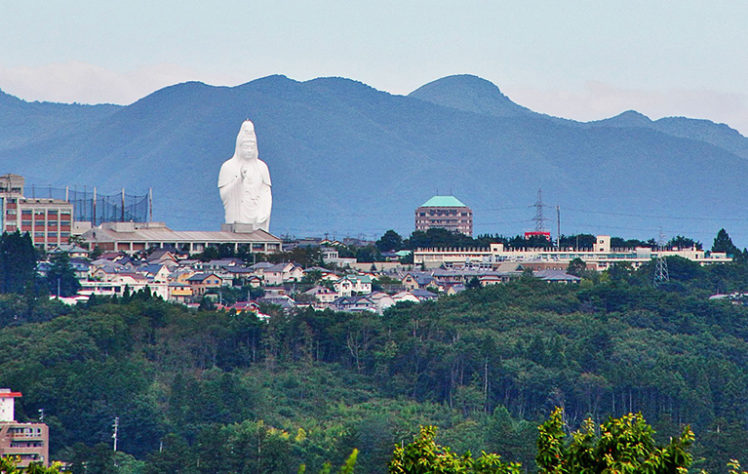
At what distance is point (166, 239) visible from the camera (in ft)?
230

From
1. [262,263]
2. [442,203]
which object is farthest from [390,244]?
[442,203]

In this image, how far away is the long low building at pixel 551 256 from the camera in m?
75.4

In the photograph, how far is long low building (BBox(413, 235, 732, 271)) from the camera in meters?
75.4

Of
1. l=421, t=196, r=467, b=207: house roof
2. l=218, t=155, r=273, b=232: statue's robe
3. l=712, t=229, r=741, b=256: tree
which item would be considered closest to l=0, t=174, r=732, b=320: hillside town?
l=218, t=155, r=273, b=232: statue's robe

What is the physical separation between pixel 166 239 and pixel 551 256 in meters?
17.4

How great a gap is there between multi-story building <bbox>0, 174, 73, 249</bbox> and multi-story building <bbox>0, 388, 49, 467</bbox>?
27.2 m

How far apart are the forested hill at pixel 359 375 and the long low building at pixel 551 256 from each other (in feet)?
56.7

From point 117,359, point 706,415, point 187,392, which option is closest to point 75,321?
point 117,359

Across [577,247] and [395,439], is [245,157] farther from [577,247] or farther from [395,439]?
[395,439]

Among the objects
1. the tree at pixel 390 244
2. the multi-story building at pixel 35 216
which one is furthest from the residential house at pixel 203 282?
the tree at pixel 390 244

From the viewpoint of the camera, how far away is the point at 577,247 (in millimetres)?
78938

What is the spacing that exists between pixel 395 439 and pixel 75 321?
12.7 meters

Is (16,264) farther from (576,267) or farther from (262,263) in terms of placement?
(576,267)

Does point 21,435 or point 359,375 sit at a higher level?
point 359,375
